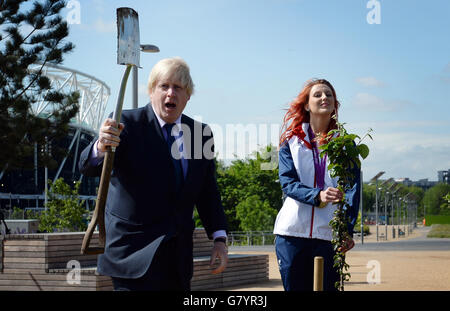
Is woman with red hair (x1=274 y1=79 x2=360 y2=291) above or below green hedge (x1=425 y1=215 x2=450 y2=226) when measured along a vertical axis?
above

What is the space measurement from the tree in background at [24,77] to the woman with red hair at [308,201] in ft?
54.4

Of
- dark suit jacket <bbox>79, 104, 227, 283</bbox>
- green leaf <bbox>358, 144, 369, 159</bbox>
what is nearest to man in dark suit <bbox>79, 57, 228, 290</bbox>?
dark suit jacket <bbox>79, 104, 227, 283</bbox>

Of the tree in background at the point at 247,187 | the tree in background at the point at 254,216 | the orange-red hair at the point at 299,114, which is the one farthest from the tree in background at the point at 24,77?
the tree in background at the point at 247,187

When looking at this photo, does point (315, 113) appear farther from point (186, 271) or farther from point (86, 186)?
point (86, 186)

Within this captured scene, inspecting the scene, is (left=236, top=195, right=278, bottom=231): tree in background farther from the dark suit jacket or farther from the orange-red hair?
the dark suit jacket

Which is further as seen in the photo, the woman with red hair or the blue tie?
the woman with red hair

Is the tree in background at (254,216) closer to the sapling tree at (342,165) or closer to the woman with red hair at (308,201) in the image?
the woman with red hair at (308,201)

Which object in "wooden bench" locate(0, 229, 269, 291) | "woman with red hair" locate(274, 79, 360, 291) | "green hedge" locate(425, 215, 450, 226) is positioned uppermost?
"woman with red hair" locate(274, 79, 360, 291)

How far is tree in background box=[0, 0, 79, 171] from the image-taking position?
63.6 ft

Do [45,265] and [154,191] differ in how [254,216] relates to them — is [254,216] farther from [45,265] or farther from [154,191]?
[154,191]

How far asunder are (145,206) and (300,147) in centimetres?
135

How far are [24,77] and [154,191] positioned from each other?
17.7 meters

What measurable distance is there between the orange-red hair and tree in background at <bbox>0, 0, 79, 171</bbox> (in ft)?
53.9
